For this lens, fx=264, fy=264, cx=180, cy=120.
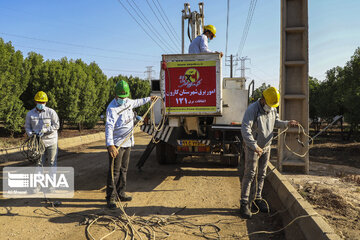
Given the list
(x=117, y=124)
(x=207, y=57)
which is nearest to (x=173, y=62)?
(x=207, y=57)

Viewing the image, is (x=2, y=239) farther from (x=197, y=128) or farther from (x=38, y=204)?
(x=197, y=128)

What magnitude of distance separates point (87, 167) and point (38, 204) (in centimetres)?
326

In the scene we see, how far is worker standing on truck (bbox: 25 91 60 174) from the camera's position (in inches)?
208

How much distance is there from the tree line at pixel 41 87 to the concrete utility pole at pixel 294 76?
12.1 metres

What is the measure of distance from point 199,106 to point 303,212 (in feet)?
10.7

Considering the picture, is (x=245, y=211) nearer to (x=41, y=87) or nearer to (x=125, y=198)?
(x=125, y=198)

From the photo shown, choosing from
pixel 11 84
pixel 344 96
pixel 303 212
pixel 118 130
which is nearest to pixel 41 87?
pixel 11 84

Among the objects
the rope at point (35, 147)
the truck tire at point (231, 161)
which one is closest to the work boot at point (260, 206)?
the truck tire at point (231, 161)

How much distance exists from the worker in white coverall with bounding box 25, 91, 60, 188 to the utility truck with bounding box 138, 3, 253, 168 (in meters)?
2.41

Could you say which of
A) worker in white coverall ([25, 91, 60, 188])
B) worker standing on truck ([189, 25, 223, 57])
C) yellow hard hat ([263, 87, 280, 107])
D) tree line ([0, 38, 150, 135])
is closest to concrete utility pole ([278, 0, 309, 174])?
worker standing on truck ([189, 25, 223, 57])

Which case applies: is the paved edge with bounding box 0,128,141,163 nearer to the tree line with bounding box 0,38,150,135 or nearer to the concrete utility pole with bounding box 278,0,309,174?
the tree line with bounding box 0,38,150,135

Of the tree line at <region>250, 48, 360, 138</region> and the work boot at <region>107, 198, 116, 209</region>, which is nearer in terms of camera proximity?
the work boot at <region>107, 198, 116, 209</region>

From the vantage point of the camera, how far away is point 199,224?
157 inches

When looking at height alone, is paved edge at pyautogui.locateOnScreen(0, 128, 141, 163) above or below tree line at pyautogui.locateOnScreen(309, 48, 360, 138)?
below
